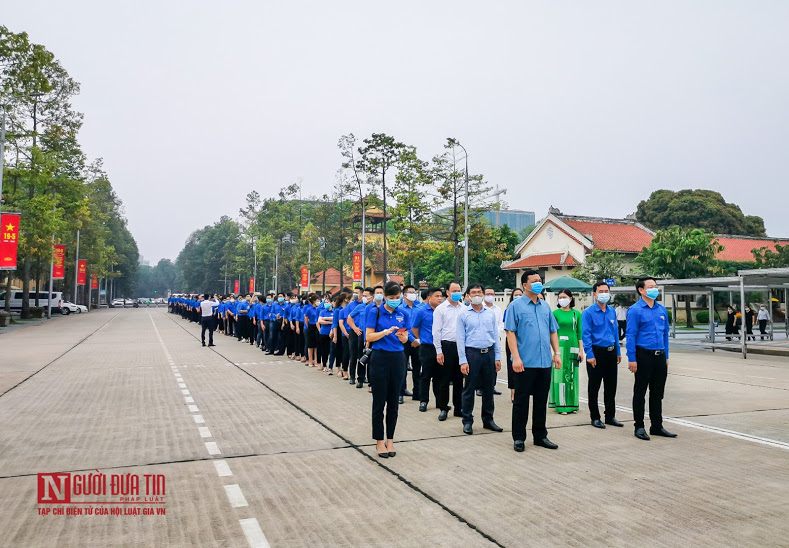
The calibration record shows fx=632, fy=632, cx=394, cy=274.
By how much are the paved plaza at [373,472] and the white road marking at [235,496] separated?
22 mm

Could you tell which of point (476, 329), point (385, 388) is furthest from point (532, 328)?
point (385, 388)

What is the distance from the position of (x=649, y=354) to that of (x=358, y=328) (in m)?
5.47

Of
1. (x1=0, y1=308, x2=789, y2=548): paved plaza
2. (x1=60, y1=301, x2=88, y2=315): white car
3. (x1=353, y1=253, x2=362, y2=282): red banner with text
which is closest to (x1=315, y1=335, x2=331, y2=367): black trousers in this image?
(x1=0, y1=308, x2=789, y2=548): paved plaza

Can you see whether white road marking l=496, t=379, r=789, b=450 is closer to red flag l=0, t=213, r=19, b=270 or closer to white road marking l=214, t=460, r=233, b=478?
white road marking l=214, t=460, r=233, b=478

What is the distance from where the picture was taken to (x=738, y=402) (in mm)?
10148

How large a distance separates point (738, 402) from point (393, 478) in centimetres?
711

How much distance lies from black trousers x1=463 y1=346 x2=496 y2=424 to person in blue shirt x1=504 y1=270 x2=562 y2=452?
93cm

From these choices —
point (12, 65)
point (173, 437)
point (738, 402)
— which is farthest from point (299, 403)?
point (12, 65)

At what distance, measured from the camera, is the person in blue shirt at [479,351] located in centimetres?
785

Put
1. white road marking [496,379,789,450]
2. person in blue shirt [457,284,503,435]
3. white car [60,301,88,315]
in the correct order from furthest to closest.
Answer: white car [60,301,88,315]
person in blue shirt [457,284,503,435]
white road marking [496,379,789,450]

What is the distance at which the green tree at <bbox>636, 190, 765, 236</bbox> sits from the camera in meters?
60.0

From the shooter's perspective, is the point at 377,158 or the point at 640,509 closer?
the point at 640,509

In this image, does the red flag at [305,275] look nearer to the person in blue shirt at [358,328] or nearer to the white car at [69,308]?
the white car at [69,308]

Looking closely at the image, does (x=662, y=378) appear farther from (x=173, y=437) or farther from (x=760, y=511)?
(x=173, y=437)
